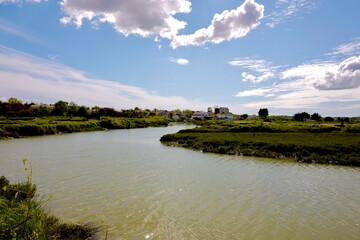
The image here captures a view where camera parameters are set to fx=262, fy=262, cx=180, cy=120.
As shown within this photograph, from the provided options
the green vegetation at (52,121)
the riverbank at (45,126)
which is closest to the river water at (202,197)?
the riverbank at (45,126)

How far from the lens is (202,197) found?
1370 centimetres

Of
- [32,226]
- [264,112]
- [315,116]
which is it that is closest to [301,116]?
[315,116]

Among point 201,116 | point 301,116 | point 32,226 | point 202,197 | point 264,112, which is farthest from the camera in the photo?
point 201,116

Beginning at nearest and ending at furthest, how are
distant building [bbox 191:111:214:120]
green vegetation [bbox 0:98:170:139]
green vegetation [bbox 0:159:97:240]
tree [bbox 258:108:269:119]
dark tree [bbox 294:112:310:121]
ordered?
green vegetation [bbox 0:159:97:240], green vegetation [bbox 0:98:170:139], dark tree [bbox 294:112:310:121], tree [bbox 258:108:269:119], distant building [bbox 191:111:214:120]

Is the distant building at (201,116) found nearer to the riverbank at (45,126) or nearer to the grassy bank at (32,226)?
the riverbank at (45,126)

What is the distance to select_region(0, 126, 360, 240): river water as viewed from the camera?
32.8ft

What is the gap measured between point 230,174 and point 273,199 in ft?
18.6

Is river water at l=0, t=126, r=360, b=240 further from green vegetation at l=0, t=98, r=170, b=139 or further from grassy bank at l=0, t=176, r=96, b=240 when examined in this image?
green vegetation at l=0, t=98, r=170, b=139

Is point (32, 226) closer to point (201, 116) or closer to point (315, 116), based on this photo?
point (315, 116)

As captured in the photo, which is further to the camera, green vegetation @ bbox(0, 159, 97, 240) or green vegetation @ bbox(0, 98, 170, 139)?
green vegetation @ bbox(0, 98, 170, 139)

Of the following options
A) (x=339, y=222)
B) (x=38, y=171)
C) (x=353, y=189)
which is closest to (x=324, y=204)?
(x=339, y=222)

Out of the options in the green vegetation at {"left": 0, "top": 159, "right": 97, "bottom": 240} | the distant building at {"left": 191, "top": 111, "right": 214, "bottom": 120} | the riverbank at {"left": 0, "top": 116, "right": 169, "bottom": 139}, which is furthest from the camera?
the distant building at {"left": 191, "top": 111, "right": 214, "bottom": 120}

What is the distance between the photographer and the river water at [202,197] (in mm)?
10000

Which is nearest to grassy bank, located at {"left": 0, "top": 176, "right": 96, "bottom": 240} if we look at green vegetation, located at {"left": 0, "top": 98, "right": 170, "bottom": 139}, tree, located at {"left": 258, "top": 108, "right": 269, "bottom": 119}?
green vegetation, located at {"left": 0, "top": 98, "right": 170, "bottom": 139}
